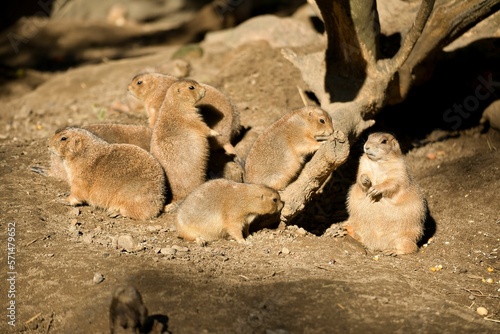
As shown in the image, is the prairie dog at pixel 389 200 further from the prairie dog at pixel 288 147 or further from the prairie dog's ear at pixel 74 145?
the prairie dog's ear at pixel 74 145

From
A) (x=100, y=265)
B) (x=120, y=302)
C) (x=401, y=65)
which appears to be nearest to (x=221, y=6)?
(x=401, y=65)

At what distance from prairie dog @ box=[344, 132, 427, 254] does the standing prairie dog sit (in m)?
1.87

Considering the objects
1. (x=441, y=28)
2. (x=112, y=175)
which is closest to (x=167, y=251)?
(x=112, y=175)

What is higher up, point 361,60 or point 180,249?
point 361,60

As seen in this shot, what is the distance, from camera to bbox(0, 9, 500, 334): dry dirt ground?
478 cm

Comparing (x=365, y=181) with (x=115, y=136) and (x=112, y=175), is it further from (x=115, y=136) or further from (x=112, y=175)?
(x=115, y=136)

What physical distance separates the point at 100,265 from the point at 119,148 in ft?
5.43

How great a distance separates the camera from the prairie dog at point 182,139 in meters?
6.89

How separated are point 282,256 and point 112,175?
80.3 inches

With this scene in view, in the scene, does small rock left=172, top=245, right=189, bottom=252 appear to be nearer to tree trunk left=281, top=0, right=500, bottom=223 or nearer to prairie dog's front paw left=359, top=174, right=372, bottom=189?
tree trunk left=281, top=0, right=500, bottom=223

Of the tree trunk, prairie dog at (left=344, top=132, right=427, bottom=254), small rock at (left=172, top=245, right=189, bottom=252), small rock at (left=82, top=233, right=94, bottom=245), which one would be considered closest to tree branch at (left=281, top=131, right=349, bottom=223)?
the tree trunk

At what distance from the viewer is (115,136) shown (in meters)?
7.40

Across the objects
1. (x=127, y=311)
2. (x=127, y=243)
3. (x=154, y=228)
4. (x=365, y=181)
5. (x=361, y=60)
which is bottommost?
(x=154, y=228)

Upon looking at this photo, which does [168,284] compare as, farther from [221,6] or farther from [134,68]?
[221,6]
